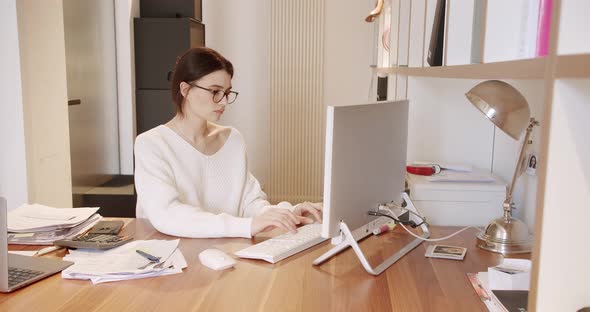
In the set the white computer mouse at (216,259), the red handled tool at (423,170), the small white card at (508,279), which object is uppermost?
the red handled tool at (423,170)

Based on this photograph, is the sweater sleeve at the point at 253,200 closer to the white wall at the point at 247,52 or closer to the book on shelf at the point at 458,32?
the book on shelf at the point at 458,32

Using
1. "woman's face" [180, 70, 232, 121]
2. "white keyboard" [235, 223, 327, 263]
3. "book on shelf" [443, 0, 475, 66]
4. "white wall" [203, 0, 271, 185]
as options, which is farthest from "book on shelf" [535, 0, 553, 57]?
"white wall" [203, 0, 271, 185]

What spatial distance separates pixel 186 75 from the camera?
225 centimetres

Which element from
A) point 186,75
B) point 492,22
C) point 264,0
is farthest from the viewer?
point 264,0

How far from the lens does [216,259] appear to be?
1.64 m

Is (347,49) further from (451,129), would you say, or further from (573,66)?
(573,66)

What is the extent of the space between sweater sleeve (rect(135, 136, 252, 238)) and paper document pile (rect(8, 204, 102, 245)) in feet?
0.67

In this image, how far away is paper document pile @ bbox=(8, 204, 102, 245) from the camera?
185 cm

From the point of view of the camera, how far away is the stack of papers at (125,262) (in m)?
1.55

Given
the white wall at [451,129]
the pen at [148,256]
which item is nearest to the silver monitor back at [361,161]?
the pen at [148,256]

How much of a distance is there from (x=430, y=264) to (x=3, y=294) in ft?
3.74

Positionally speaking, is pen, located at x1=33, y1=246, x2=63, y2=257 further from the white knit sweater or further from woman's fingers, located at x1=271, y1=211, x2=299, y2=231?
woman's fingers, located at x1=271, y1=211, x2=299, y2=231

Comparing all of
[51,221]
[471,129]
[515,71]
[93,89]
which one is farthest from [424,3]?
[93,89]

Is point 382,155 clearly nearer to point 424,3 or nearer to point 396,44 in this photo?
point 424,3
